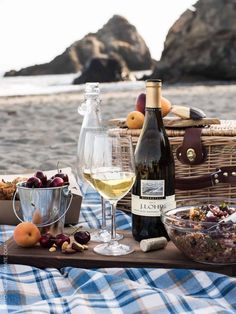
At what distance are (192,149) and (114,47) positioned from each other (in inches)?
510

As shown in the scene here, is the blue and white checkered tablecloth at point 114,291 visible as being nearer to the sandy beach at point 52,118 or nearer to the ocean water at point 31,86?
the sandy beach at point 52,118

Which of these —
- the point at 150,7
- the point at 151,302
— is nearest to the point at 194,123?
the point at 151,302

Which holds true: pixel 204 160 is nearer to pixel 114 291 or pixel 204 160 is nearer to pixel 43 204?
pixel 43 204

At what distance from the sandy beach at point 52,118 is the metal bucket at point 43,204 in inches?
131

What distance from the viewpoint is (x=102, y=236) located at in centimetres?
122

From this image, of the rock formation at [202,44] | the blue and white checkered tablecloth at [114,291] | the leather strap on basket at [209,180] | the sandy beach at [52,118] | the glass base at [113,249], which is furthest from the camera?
the rock formation at [202,44]

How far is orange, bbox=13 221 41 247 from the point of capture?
1.13 meters

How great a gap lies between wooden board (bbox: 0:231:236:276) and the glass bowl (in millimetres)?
16

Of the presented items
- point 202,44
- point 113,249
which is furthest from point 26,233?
point 202,44

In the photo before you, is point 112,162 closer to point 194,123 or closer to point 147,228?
point 147,228

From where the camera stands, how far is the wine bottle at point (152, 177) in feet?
3.69

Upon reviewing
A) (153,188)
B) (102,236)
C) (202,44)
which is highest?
(202,44)

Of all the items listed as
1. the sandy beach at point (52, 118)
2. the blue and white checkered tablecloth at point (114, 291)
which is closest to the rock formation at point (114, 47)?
the sandy beach at point (52, 118)

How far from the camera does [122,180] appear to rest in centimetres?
105
